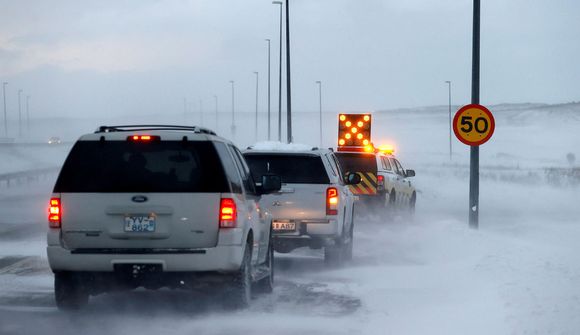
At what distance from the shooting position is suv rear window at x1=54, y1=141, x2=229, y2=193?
428 inches

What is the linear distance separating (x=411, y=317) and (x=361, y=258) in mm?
7758

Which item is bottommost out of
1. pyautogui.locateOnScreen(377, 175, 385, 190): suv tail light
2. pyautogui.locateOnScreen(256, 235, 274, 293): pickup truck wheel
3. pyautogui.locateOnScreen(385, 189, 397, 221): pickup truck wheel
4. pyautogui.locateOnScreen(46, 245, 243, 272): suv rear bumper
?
pyautogui.locateOnScreen(385, 189, 397, 221): pickup truck wheel

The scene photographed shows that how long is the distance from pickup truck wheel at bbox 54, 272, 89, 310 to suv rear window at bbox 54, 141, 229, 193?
0.90m

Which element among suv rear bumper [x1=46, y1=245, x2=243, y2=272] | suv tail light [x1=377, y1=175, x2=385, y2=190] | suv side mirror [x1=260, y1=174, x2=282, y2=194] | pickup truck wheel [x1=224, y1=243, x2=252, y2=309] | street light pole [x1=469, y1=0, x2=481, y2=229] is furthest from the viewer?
A: suv tail light [x1=377, y1=175, x2=385, y2=190]

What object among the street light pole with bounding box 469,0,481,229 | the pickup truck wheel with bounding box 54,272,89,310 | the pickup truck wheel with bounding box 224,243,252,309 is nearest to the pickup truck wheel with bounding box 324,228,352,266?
the street light pole with bounding box 469,0,481,229

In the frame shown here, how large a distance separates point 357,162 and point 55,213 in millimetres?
17222

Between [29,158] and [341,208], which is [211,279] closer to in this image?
[341,208]

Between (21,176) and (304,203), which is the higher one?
(304,203)

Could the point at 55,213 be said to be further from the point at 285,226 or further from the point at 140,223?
the point at 285,226

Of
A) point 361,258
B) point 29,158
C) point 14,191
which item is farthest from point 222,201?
point 29,158

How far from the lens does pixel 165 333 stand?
32.5 feet

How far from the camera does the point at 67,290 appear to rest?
36.7 ft

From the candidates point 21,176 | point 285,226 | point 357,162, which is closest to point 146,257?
point 285,226

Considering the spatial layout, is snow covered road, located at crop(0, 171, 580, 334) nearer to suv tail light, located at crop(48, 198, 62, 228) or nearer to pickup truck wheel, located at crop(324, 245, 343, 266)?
pickup truck wheel, located at crop(324, 245, 343, 266)
